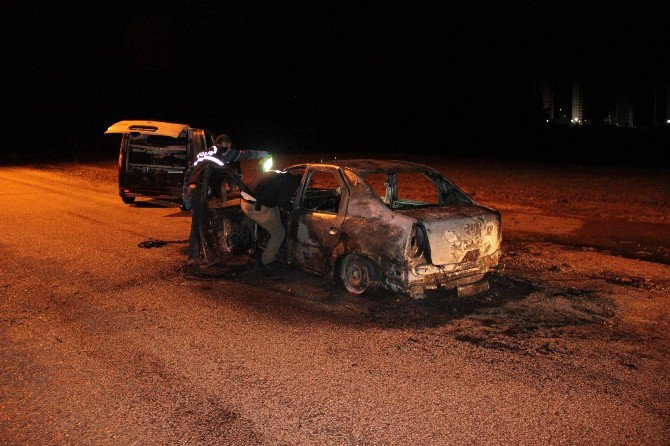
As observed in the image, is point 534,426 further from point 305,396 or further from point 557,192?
point 557,192

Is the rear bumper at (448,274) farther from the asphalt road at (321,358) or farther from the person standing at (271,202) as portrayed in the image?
the person standing at (271,202)

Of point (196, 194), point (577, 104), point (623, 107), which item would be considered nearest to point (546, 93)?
point (577, 104)

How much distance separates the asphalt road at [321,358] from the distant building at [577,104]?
55.7 m

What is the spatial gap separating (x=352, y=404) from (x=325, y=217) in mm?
3047

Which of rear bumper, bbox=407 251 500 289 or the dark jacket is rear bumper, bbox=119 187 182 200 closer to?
the dark jacket

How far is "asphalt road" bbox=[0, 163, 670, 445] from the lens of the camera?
412 centimetres

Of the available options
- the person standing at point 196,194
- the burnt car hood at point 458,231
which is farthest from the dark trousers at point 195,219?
the burnt car hood at point 458,231

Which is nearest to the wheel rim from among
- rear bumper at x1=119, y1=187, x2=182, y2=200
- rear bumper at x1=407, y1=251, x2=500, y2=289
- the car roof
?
rear bumper at x1=407, y1=251, x2=500, y2=289

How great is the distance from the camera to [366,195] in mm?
6809

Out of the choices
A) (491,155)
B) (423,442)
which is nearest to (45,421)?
(423,442)

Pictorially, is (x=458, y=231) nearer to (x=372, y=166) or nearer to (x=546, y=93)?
(x=372, y=166)

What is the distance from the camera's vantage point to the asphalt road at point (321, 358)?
13.5 feet

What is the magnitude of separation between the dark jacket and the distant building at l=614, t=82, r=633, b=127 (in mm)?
57946

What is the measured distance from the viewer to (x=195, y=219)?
25.7ft
